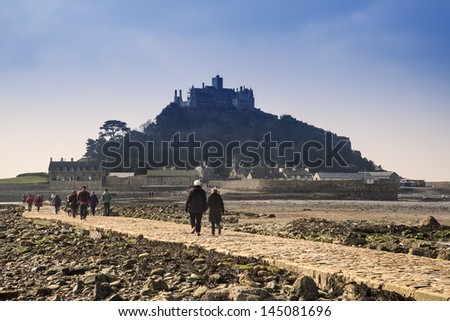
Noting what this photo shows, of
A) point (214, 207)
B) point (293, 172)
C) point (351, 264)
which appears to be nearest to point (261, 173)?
point (293, 172)

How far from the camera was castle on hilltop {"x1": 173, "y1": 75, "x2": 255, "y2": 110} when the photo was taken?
15262 centimetres

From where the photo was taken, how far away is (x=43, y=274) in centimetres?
870

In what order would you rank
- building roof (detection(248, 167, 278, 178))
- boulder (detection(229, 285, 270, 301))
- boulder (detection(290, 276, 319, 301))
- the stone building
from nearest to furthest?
boulder (detection(229, 285, 270, 301)), boulder (detection(290, 276, 319, 301)), the stone building, building roof (detection(248, 167, 278, 178))

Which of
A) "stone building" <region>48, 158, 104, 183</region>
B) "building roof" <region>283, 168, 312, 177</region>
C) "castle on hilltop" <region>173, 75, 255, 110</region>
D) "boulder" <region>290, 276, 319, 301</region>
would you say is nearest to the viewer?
"boulder" <region>290, 276, 319, 301</region>

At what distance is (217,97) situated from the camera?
155 m

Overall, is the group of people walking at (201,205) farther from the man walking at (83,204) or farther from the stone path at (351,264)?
the man walking at (83,204)

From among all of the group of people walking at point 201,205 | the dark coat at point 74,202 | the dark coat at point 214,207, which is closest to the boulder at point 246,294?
the group of people walking at point 201,205

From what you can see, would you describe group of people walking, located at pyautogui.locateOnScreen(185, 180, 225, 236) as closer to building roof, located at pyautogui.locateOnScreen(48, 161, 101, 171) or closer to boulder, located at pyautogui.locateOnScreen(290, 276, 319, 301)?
boulder, located at pyautogui.locateOnScreen(290, 276, 319, 301)

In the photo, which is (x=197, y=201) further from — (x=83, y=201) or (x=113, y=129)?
(x=113, y=129)

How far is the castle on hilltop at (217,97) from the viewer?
501 ft

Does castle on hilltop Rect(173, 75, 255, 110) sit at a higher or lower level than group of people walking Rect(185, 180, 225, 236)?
higher

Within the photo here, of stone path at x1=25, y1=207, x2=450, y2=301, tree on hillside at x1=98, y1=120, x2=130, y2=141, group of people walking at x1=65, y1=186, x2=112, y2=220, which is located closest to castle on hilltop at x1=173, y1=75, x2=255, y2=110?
tree on hillside at x1=98, y1=120, x2=130, y2=141
